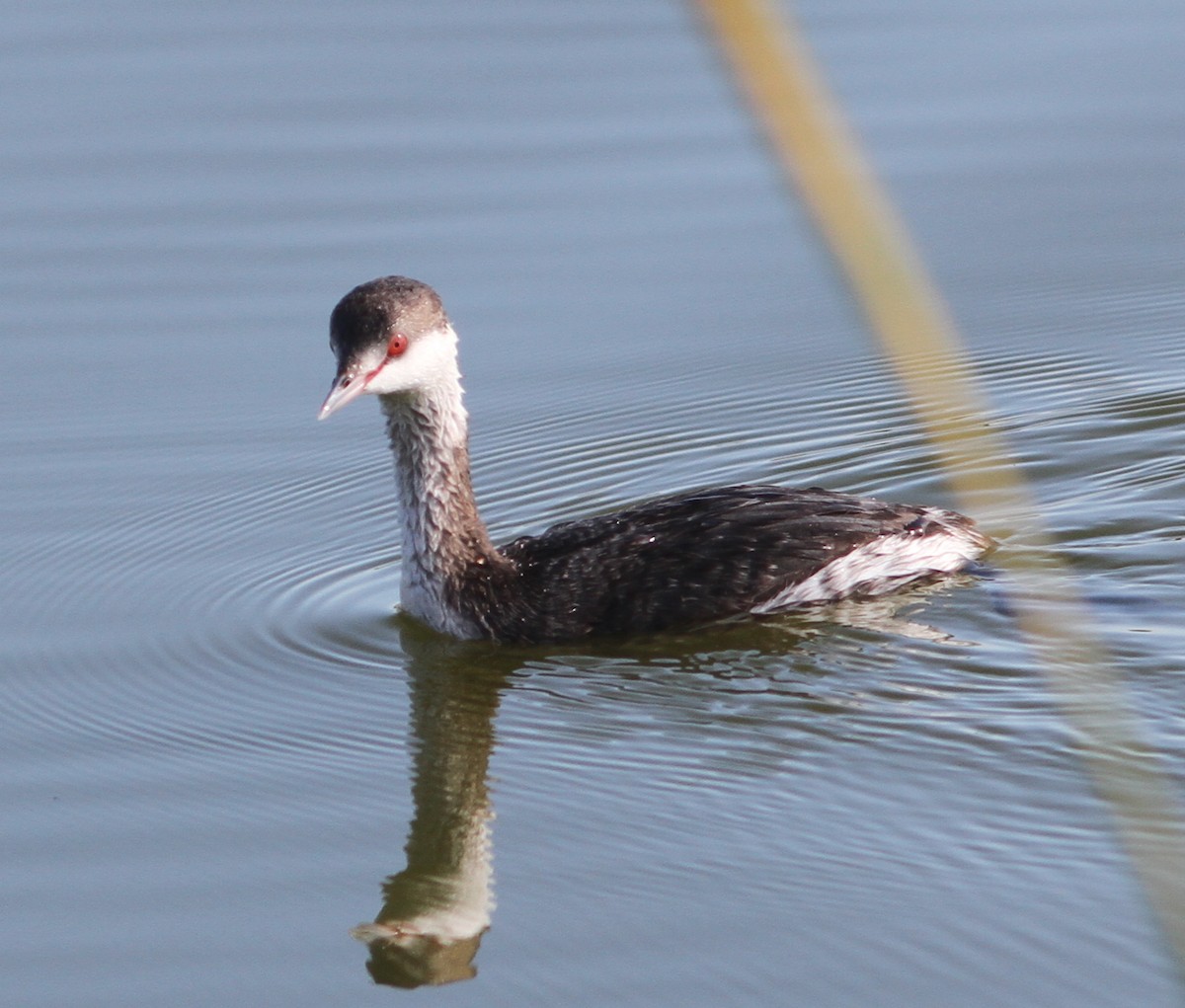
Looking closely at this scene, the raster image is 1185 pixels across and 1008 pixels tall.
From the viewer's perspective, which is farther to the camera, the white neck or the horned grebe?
the white neck

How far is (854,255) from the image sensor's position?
3.78 ft

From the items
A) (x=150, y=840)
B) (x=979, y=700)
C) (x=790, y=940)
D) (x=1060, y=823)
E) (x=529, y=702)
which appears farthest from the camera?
(x=529, y=702)

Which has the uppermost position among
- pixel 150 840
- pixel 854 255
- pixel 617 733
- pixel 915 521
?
pixel 915 521

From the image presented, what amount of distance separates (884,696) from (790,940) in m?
2.04

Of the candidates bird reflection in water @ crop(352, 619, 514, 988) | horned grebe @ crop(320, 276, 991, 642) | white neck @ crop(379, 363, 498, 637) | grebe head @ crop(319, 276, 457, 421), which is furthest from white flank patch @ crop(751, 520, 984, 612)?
grebe head @ crop(319, 276, 457, 421)

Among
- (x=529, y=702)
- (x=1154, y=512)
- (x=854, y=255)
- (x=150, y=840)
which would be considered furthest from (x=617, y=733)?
(x=854, y=255)

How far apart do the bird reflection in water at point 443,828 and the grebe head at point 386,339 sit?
3.89 ft

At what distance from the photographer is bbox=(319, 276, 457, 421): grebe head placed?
7.97m

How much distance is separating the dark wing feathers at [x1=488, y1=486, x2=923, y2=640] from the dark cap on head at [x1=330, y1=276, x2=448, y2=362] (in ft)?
3.82

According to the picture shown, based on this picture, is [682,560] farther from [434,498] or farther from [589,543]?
[434,498]

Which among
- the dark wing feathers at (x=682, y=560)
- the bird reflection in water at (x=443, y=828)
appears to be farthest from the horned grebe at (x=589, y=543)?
the bird reflection in water at (x=443, y=828)

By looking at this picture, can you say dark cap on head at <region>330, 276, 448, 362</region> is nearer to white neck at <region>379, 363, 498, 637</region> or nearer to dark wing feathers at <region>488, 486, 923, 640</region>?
white neck at <region>379, 363, 498, 637</region>

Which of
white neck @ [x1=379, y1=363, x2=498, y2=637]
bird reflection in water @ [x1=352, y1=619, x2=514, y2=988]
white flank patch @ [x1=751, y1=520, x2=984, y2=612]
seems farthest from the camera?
white neck @ [x1=379, y1=363, x2=498, y2=637]

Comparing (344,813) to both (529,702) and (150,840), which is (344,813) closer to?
(150,840)
